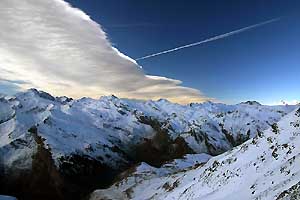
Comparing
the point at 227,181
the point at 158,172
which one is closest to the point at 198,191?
the point at 227,181

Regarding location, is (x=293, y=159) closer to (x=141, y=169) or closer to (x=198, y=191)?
(x=198, y=191)

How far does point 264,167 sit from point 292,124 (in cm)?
979

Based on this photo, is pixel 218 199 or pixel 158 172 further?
pixel 158 172

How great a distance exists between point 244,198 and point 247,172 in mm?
9861

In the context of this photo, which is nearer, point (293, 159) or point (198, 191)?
point (293, 159)

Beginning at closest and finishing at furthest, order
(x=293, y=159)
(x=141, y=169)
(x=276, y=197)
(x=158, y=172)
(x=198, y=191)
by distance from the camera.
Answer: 1. (x=276, y=197)
2. (x=293, y=159)
3. (x=198, y=191)
4. (x=158, y=172)
5. (x=141, y=169)

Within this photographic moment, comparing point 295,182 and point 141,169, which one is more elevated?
point 141,169

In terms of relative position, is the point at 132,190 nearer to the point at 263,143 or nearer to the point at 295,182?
the point at 263,143

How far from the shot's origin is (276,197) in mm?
45031

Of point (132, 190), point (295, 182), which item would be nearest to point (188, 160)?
point (132, 190)

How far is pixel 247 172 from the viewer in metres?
63.0

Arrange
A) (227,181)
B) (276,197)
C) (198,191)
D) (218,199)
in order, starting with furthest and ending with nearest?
(198,191) → (227,181) → (218,199) → (276,197)

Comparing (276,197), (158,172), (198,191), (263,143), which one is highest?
(158,172)

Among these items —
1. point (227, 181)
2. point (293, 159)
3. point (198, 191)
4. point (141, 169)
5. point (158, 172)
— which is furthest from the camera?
point (141, 169)
